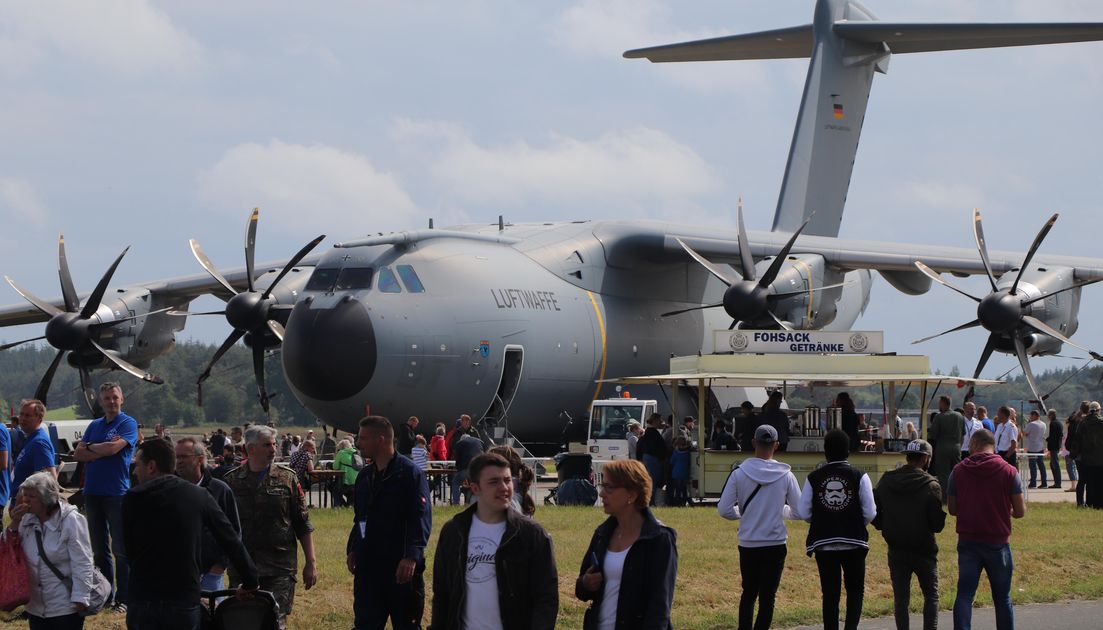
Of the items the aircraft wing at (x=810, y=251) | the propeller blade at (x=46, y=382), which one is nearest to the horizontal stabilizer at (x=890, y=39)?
the aircraft wing at (x=810, y=251)

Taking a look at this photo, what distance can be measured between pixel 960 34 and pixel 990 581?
67.3ft

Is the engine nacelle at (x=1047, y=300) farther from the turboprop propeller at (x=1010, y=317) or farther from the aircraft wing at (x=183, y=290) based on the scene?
the aircraft wing at (x=183, y=290)

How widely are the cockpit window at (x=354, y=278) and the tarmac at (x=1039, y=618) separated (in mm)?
11625

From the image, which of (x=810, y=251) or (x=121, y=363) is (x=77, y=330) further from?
(x=810, y=251)

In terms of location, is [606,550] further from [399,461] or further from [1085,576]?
[1085,576]

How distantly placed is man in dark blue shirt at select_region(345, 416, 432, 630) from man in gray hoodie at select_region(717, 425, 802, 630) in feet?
7.81

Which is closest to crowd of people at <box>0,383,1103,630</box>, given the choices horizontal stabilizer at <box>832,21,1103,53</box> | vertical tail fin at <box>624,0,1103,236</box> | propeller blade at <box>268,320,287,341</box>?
propeller blade at <box>268,320,287,341</box>

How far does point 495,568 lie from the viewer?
6727 mm

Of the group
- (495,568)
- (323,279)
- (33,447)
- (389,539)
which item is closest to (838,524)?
(389,539)

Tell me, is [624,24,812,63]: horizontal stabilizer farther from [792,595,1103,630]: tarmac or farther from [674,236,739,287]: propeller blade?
[792,595,1103,630]: tarmac

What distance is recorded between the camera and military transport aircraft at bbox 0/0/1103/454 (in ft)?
70.5

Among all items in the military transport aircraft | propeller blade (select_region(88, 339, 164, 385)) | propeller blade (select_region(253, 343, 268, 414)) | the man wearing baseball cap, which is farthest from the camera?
propeller blade (select_region(88, 339, 164, 385))

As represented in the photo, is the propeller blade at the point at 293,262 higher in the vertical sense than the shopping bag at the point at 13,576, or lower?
higher

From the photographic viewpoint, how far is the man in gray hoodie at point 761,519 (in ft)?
31.3
